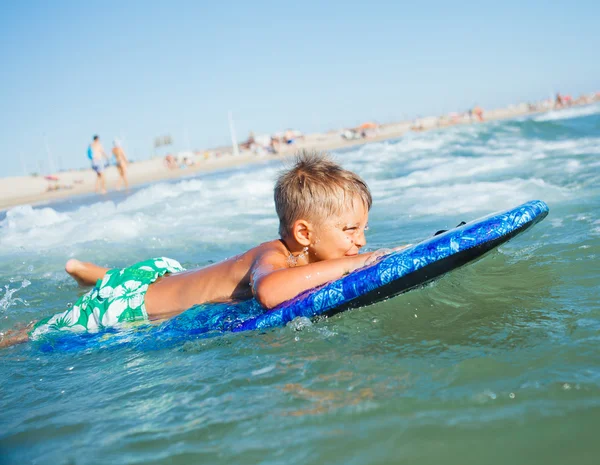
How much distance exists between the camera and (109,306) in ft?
11.5

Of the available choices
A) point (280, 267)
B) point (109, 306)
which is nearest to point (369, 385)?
point (280, 267)

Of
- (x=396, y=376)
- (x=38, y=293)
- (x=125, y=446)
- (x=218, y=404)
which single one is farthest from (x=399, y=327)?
(x=38, y=293)

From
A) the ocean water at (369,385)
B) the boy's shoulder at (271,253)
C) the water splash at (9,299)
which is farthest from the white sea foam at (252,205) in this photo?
the boy's shoulder at (271,253)

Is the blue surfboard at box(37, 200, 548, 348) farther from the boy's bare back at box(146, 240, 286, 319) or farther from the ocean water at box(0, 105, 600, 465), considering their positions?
the boy's bare back at box(146, 240, 286, 319)

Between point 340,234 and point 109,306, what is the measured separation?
1.56 meters

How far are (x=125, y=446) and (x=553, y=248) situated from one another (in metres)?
3.00

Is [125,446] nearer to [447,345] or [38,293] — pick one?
[447,345]

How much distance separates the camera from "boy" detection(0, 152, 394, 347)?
2873 mm

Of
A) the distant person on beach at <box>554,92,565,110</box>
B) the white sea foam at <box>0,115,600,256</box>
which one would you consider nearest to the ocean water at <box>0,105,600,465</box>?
the white sea foam at <box>0,115,600,256</box>

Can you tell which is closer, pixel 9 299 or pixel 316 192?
pixel 316 192

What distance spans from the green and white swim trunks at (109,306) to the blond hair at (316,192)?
1.07 metres

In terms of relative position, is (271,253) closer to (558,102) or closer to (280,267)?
(280,267)

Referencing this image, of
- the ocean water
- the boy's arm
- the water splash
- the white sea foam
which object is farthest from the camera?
the white sea foam

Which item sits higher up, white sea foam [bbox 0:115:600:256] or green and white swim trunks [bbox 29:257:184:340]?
green and white swim trunks [bbox 29:257:184:340]
